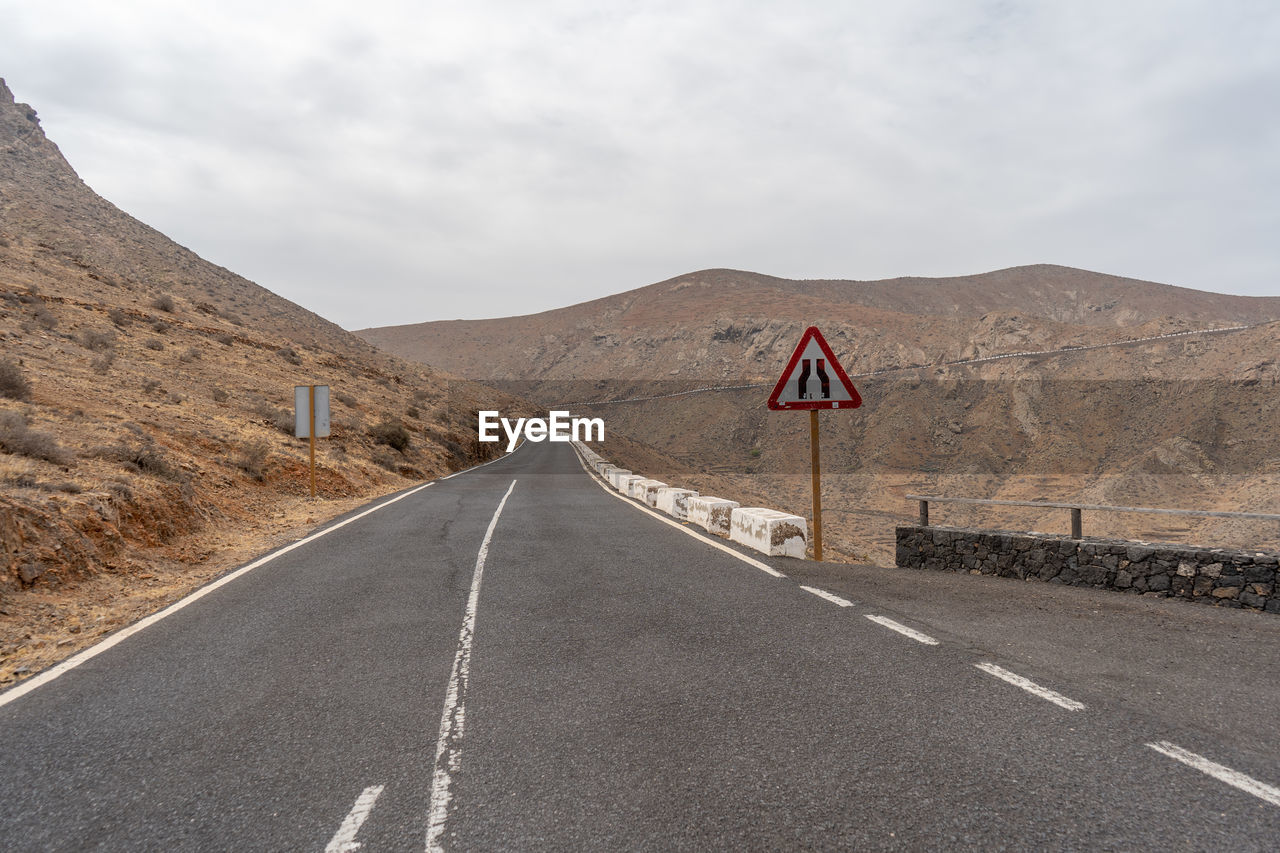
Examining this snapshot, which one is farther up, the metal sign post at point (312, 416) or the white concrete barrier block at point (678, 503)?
the metal sign post at point (312, 416)

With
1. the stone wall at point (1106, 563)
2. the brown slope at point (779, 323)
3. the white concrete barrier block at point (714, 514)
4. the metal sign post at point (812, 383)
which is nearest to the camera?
the stone wall at point (1106, 563)

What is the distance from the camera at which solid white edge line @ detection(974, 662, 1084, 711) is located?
4125 millimetres

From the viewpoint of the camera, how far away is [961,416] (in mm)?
55062

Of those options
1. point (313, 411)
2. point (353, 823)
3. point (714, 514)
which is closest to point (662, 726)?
point (353, 823)

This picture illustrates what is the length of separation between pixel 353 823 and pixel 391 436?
96.2 feet

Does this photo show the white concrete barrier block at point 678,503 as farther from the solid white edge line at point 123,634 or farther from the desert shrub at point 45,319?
the desert shrub at point 45,319

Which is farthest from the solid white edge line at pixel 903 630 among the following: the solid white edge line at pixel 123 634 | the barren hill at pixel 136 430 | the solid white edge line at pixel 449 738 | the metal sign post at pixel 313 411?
the metal sign post at pixel 313 411

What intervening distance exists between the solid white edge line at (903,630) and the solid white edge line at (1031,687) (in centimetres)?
56

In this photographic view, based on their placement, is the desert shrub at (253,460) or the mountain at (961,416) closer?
the desert shrub at (253,460)

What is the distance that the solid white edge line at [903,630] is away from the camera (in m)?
5.39

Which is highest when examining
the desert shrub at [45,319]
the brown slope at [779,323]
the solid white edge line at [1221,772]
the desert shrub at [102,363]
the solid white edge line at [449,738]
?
the brown slope at [779,323]

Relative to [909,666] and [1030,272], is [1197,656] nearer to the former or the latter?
[909,666]

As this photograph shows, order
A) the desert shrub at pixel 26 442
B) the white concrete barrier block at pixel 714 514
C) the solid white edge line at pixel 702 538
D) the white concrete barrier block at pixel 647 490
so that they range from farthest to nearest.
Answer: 1. the white concrete barrier block at pixel 647 490
2. the white concrete barrier block at pixel 714 514
3. the desert shrub at pixel 26 442
4. the solid white edge line at pixel 702 538

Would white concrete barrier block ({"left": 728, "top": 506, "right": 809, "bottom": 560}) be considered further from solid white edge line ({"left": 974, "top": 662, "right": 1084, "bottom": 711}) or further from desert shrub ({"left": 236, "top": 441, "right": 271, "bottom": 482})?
desert shrub ({"left": 236, "top": 441, "right": 271, "bottom": 482})
